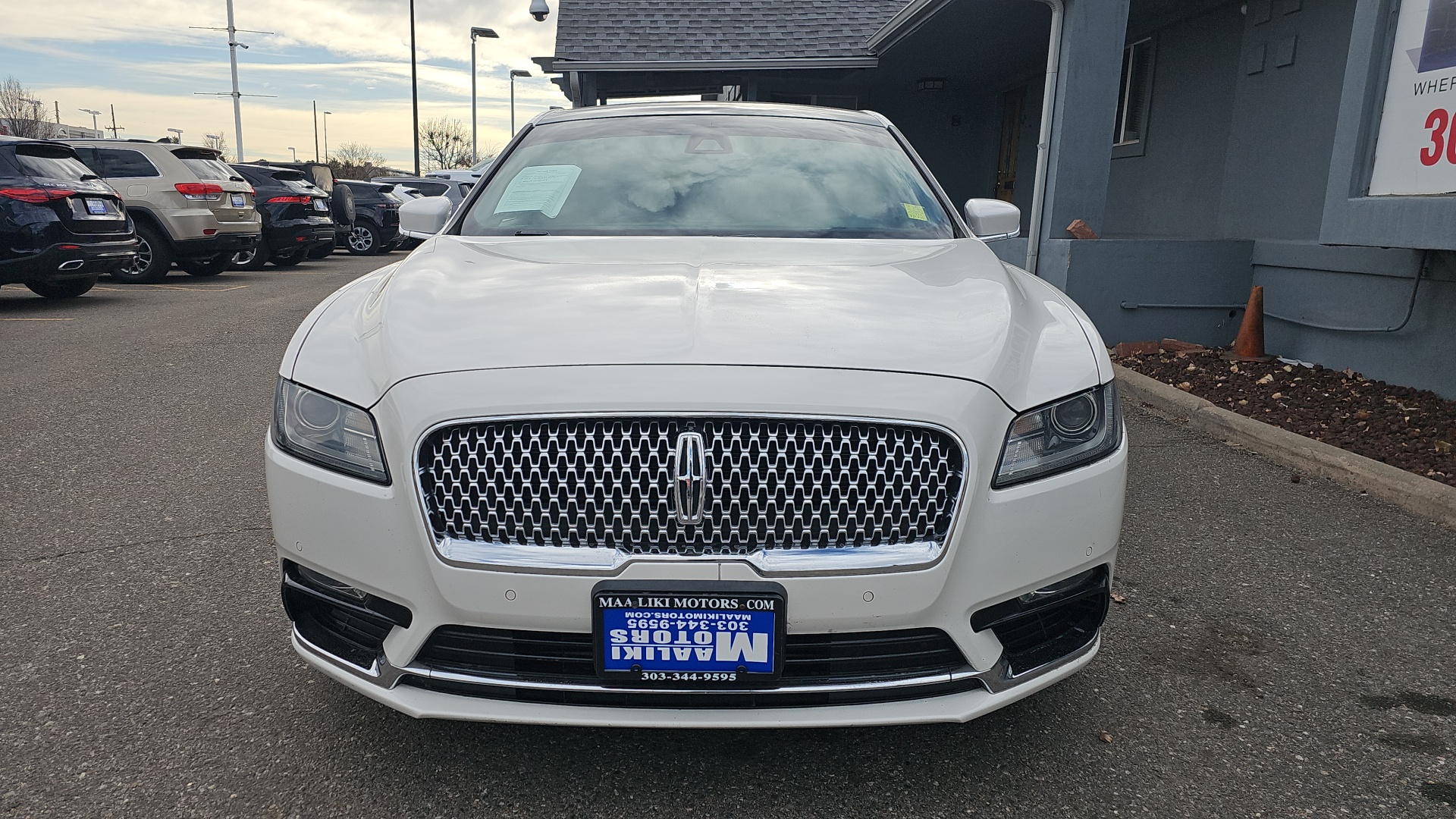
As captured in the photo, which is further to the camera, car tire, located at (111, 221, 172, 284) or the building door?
the building door

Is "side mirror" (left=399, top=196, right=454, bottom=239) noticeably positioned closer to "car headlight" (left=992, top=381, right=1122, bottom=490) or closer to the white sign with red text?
"car headlight" (left=992, top=381, right=1122, bottom=490)

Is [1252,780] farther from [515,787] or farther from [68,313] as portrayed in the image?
[68,313]

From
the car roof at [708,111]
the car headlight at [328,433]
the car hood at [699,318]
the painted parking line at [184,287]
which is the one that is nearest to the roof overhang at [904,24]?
the car roof at [708,111]

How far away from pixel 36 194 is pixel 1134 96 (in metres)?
11.3

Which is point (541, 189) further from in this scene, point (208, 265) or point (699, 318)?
point (208, 265)

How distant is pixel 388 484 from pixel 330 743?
78 centimetres

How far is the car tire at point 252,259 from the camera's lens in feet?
52.4

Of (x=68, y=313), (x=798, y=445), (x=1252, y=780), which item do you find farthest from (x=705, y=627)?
(x=68, y=313)

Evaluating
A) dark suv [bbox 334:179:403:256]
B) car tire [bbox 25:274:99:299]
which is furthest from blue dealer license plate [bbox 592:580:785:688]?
dark suv [bbox 334:179:403:256]

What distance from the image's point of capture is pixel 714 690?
1.92m

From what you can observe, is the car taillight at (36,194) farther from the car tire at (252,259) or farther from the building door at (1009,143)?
the building door at (1009,143)

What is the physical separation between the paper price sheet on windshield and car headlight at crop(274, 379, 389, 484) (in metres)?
1.20

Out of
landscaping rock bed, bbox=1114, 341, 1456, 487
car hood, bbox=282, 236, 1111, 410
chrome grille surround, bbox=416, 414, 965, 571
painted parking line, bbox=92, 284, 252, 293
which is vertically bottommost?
painted parking line, bbox=92, 284, 252, 293

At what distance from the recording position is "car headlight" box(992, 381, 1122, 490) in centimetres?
201
